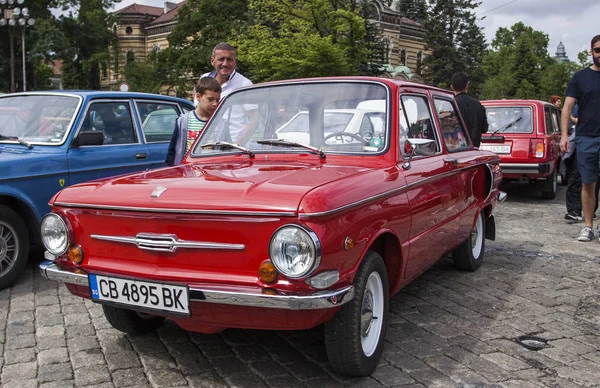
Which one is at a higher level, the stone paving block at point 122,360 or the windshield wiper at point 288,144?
the windshield wiper at point 288,144

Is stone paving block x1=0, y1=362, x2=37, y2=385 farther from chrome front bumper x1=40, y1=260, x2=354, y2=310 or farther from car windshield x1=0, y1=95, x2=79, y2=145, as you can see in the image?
car windshield x1=0, y1=95, x2=79, y2=145

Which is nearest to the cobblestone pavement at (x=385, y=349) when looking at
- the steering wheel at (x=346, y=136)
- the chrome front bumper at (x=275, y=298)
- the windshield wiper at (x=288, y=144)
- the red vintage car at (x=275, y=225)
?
the red vintage car at (x=275, y=225)

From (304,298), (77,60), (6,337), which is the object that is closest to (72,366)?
(6,337)

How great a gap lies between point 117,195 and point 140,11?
248ft

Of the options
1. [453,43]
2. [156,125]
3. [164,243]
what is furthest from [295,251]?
[453,43]

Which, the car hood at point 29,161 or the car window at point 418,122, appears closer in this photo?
the car window at point 418,122

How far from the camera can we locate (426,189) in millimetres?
4172

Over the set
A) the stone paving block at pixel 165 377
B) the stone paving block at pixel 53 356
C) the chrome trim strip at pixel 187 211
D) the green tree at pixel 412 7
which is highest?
the green tree at pixel 412 7

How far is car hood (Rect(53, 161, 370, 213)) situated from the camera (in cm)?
290

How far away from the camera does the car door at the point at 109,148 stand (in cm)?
584

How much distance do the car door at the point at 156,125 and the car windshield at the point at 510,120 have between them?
21.7ft

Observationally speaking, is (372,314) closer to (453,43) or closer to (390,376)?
(390,376)

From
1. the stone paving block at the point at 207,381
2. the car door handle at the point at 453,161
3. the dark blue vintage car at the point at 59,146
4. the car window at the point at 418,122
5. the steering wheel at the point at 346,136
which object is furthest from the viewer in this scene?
the dark blue vintage car at the point at 59,146

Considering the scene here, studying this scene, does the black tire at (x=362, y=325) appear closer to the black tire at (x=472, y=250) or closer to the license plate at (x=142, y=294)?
the license plate at (x=142, y=294)
